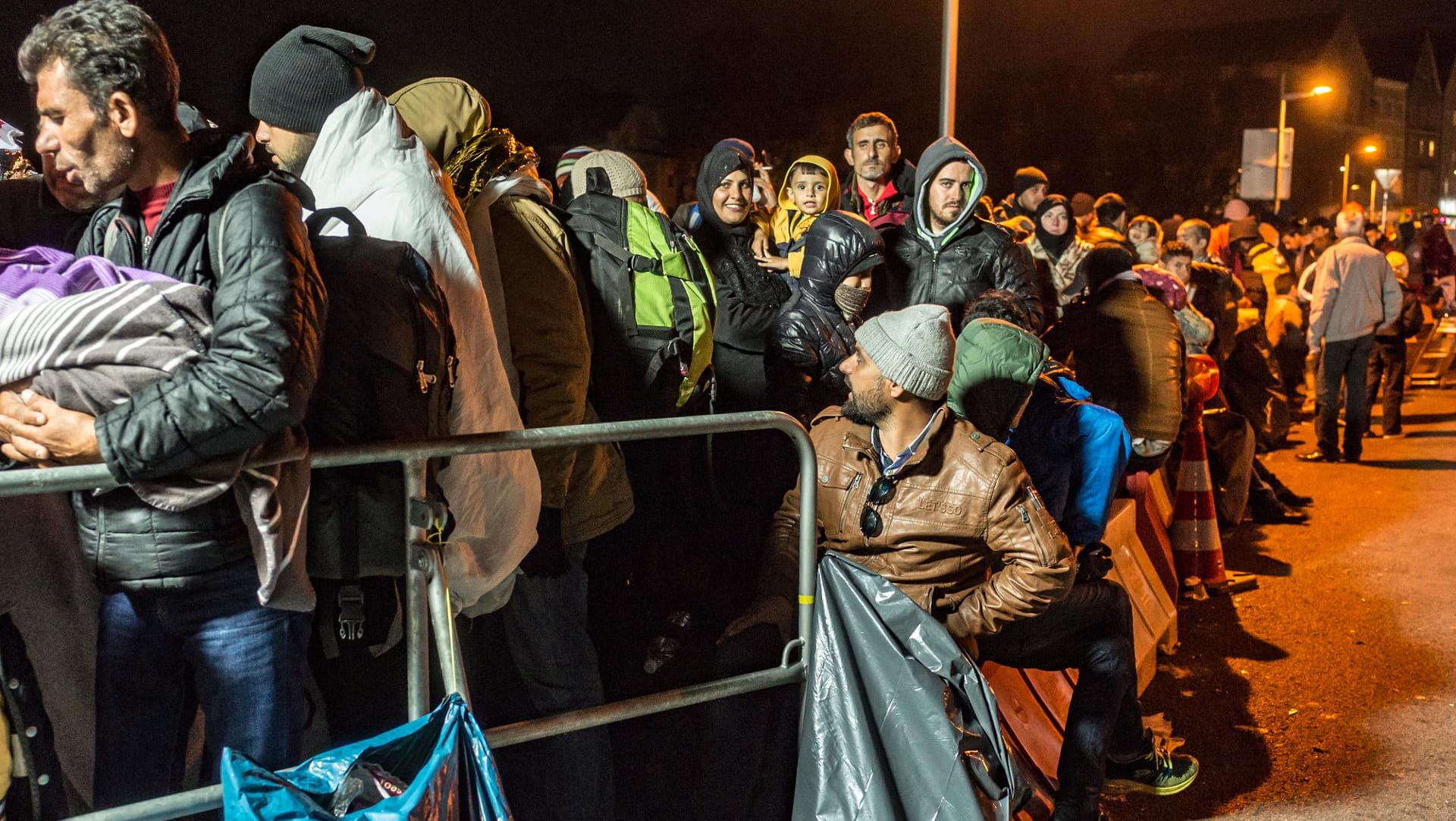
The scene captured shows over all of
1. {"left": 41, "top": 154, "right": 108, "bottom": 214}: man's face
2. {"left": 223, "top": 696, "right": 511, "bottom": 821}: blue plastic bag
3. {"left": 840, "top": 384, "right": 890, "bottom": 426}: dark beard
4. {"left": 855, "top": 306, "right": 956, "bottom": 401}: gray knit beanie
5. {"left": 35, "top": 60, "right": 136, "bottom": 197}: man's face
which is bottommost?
{"left": 223, "top": 696, "right": 511, "bottom": 821}: blue plastic bag

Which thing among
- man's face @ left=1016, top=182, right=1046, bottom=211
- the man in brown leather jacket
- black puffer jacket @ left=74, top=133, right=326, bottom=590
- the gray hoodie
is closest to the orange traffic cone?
the gray hoodie

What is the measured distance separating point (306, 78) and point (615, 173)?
144 centimetres

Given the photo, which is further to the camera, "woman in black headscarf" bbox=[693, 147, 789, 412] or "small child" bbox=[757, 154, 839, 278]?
"small child" bbox=[757, 154, 839, 278]

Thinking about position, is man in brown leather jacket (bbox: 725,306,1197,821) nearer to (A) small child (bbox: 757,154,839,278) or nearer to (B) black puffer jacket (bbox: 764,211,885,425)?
(B) black puffer jacket (bbox: 764,211,885,425)

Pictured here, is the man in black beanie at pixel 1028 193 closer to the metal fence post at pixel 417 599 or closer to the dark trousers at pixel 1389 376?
the dark trousers at pixel 1389 376

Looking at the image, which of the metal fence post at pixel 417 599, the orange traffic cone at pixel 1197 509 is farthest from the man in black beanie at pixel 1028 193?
the metal fence post at pixel 417 599

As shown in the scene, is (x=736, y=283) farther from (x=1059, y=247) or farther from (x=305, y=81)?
(x=1059, y=247)

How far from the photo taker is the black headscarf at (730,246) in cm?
505

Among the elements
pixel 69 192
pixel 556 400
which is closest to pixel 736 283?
pixel 556 400

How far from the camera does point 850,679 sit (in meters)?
3.23

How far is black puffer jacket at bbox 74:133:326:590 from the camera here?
7.13 ft

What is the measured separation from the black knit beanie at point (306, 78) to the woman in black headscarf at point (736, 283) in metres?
A: 2.14

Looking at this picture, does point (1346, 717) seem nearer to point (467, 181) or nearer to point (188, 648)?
point (467, 181)

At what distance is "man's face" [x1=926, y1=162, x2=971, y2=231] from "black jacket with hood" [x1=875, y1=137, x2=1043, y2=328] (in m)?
0.02
